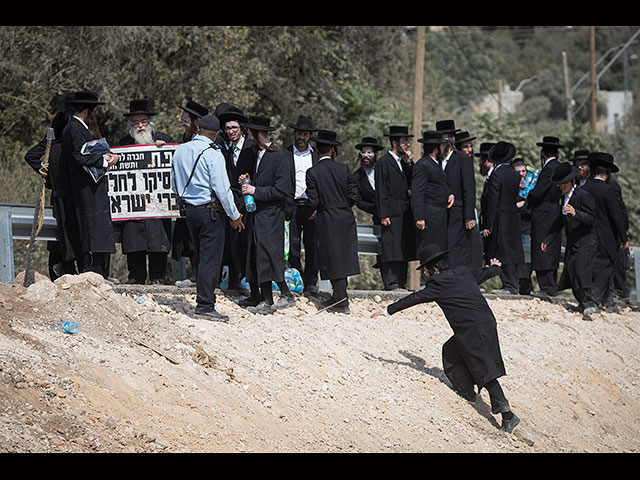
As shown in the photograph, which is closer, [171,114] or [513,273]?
[513,273]

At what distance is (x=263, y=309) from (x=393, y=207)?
352 cm

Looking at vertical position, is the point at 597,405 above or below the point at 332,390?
below

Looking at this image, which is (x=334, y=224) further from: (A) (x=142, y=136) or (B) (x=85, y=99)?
(B) (x=85, y=99)

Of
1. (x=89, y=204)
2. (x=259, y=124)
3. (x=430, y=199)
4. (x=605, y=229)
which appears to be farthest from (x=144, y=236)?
(x=605, y=229)

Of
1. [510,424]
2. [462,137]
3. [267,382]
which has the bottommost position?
[510,424]

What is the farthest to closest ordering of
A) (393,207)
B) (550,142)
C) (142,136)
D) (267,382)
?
(550,142), (393,207), (142,136), (267,382)

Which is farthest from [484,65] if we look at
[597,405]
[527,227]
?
[597,405]

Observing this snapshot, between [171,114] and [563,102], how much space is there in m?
55.7

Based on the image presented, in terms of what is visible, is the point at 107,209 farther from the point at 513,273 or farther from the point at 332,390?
the point at 513,273

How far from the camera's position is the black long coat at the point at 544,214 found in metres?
15.9

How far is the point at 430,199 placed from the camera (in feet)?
47.8

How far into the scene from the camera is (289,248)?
13.5 meters

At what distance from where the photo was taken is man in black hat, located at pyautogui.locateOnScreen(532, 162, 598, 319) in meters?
15.0

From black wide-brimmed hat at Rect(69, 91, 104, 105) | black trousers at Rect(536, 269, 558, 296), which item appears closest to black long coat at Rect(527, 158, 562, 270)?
black trousers at Rect(536, 269, 558, 296)
